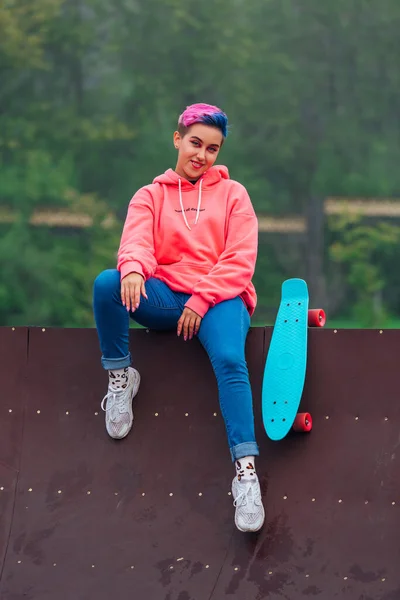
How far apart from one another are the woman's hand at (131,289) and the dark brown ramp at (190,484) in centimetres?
27

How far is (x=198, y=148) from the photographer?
2801 millimetres

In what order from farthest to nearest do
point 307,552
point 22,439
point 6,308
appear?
1. point 6,308
2. point 22,439
3. point 307,552

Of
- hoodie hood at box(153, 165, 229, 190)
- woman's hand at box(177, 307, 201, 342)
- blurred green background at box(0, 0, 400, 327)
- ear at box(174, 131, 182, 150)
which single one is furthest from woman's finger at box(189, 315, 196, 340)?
blurred green background at box(0, 0, 400, 327)

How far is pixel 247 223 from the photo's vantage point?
2762 millimetres

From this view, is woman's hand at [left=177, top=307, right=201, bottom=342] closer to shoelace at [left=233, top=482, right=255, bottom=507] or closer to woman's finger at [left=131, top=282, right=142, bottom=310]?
woman's finger at [left=131, top=282, right=142, bottom=310]

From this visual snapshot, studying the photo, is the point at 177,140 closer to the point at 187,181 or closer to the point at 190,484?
the point at 187,181

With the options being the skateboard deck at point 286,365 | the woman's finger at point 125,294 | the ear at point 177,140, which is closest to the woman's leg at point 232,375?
the skateboard deck at point 286,365

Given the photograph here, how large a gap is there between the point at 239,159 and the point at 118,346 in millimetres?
6340

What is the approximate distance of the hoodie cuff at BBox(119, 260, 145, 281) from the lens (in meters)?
2.55

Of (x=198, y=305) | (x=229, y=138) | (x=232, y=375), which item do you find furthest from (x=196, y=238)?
(x=229, y=138)

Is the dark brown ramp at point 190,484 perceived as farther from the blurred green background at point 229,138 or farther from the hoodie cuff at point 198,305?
the blurred green background at point 229,138

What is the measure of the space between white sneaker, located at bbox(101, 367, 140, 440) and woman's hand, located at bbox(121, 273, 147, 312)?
26cm

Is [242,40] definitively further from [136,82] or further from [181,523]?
[181,523]

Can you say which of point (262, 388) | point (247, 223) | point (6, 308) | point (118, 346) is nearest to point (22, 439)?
point (118, 346)
